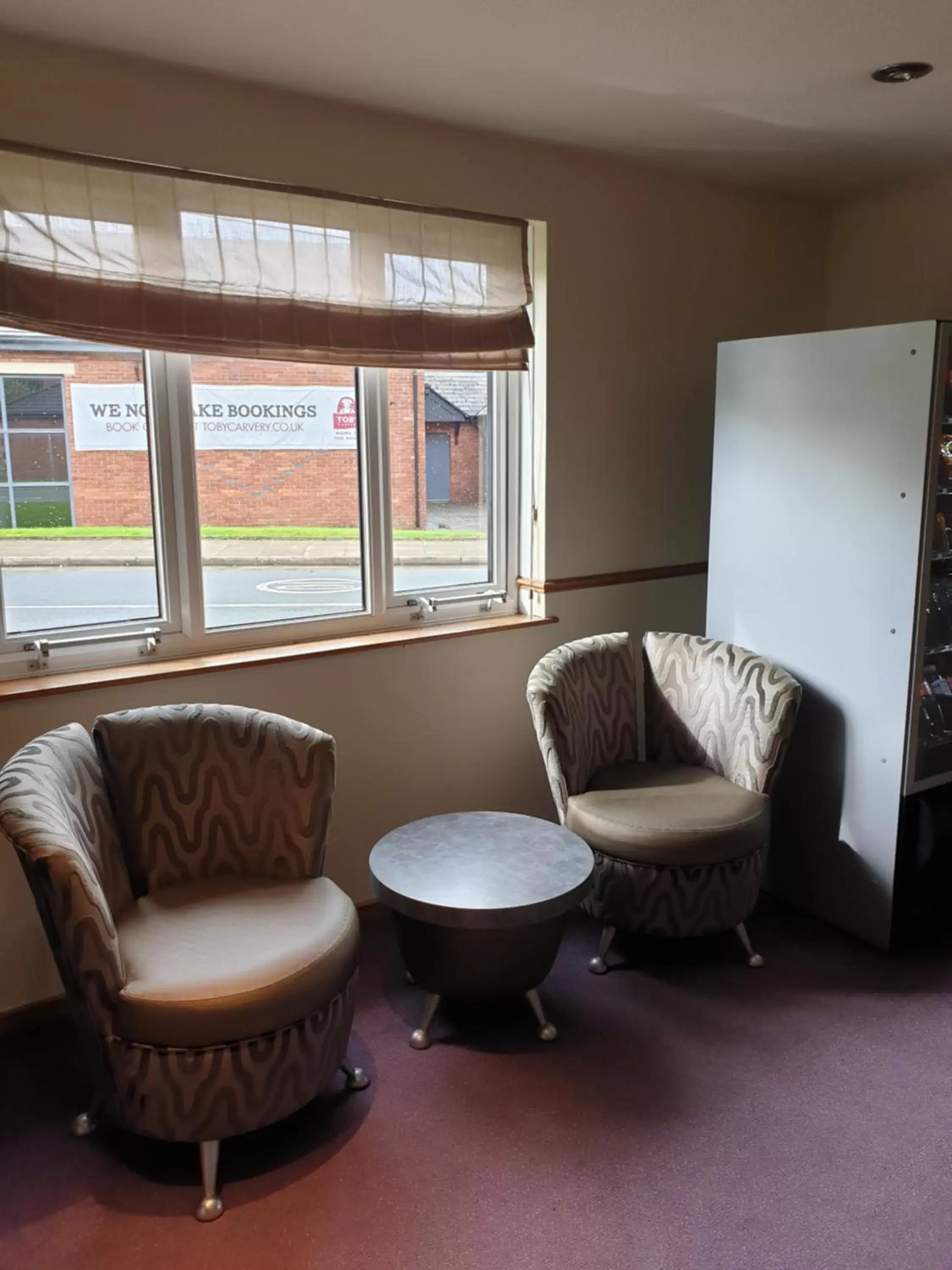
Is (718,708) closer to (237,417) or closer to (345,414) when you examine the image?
(345,414)

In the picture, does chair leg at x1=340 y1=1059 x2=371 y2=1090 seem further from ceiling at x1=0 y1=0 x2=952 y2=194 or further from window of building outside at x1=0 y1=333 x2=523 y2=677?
ceiling at x1=0 y1=0 x2=952 y2=194

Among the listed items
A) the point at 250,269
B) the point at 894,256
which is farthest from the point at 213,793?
the point at 894,256

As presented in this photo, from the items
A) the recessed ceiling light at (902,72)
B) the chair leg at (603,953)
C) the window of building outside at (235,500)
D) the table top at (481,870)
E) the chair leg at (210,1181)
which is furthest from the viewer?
the chair leg at (603,953)

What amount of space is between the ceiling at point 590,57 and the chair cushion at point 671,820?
1.90 m

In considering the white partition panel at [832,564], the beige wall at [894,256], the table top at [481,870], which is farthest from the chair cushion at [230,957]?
the beige wall at [894,256]

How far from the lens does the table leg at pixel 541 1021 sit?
2.42m

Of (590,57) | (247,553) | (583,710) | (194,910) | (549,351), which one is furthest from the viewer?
(549,351)

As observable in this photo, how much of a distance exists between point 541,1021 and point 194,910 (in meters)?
0.91

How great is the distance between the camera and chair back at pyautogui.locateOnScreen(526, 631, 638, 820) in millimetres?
2814

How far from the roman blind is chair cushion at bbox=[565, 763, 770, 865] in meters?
1.38

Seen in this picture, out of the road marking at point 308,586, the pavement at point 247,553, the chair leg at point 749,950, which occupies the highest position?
the pavement at point 247,553

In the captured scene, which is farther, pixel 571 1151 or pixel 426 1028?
pixel 426 1028

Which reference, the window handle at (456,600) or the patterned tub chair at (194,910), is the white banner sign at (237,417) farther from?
the patterned tub chair at (194,910)

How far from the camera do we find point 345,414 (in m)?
2.94
